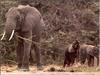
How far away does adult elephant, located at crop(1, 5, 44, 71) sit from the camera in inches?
565

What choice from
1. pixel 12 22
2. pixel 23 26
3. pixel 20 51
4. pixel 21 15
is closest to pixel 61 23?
pixel 20 51

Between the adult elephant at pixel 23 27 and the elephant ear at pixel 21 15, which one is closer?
the adult elephant at pixel 23 27

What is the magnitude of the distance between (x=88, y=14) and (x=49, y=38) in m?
3.10

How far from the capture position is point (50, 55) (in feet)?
70.5

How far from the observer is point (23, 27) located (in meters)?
14.9

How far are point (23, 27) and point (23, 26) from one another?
4 centimetres

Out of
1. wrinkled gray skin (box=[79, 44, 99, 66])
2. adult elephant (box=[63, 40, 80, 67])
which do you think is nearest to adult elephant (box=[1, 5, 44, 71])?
adult elephant (box=[63, 40, 80, 67])

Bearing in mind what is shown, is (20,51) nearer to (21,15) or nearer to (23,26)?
(23,26)

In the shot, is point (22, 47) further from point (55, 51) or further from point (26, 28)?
point (55, 51)

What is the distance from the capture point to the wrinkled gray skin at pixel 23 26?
14469mm

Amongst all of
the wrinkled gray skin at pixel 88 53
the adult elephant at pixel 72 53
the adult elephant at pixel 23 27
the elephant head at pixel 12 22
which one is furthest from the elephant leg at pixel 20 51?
the wrinkled gray skin at pixel 88 53

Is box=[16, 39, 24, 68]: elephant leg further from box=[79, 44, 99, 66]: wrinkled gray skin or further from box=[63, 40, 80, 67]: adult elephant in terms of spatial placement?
box=[79, 44, 99, 66]: wrinkled gray skin

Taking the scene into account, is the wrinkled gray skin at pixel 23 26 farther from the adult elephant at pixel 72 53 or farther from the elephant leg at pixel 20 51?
the adult elephant at pixel 72 53

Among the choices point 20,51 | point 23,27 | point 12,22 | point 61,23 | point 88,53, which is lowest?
point 88,53
